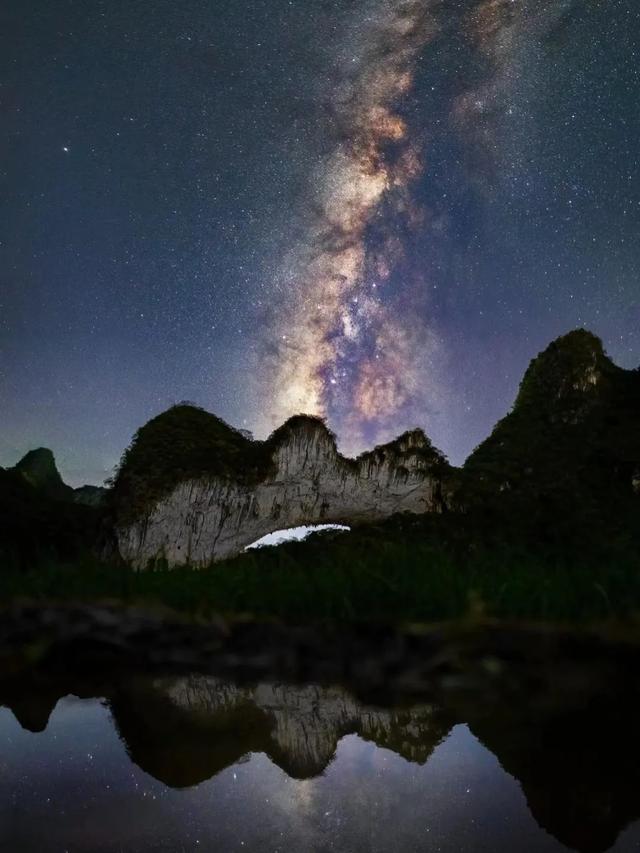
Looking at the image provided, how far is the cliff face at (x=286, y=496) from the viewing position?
1462 cm

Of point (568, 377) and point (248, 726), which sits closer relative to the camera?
point (248, 726)

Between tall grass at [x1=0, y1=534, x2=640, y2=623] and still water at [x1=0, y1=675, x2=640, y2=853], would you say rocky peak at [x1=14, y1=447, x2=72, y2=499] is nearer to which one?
tall grass at [x1=0, y1=534, x2=640, y2=623]

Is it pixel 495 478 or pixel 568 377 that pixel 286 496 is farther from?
pixel 568 377

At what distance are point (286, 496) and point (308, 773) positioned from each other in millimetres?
14249

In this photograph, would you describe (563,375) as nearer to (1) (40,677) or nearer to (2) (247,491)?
(2) (247,491)

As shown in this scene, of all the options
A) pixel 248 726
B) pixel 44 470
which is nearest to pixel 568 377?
pixel 248 726

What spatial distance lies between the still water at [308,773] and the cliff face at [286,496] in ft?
40.5

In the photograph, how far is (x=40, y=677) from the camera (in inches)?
112

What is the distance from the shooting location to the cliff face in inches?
576

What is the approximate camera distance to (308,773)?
1.91 m

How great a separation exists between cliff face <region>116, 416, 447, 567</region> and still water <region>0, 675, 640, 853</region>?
12.3 m

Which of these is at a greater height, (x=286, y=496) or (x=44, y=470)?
(x=44, y=470)

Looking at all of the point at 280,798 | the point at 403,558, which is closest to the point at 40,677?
the point at 280,798

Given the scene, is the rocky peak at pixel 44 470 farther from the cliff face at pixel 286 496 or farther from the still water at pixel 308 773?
the still water at pixel 308 773
